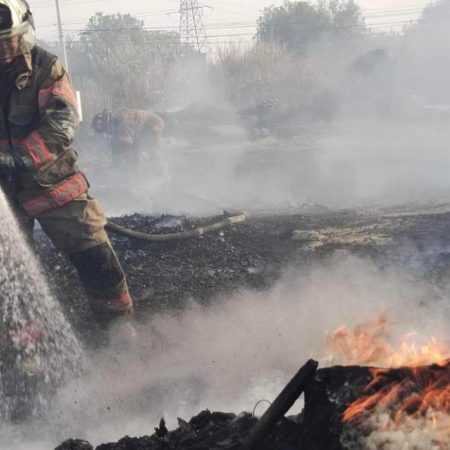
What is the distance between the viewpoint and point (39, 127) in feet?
12.2

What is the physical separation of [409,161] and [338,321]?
34.9 feet

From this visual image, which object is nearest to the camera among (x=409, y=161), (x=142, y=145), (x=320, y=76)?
(x=142, y=145)

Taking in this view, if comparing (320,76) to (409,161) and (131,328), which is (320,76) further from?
(131,328)

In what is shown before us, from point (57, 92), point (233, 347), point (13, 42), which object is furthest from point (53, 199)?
point (233, 347)

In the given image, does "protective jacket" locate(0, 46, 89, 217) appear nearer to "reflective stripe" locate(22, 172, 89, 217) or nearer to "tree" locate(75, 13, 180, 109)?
"reflective stripe" locate(22, 172, 89, 217)

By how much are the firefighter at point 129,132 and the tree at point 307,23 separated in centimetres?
2670

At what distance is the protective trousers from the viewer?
3.90 meters

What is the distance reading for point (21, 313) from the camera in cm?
421

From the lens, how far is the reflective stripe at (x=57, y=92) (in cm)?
375

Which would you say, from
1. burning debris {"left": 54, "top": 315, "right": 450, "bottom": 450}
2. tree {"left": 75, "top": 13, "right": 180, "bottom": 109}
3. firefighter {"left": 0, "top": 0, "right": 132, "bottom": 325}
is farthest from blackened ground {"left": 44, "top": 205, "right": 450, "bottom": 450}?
tree {"left": 75, "top": 13, "right": 180, "bottom": 109}

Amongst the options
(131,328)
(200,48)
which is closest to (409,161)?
(131,328)

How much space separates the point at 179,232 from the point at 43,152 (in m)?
2.65

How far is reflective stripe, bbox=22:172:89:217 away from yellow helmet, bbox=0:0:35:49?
946mm

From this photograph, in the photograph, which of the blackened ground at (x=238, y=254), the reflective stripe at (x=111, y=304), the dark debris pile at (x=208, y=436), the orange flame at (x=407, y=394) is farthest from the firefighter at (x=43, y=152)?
the orange flame at (x=407, y=394)
